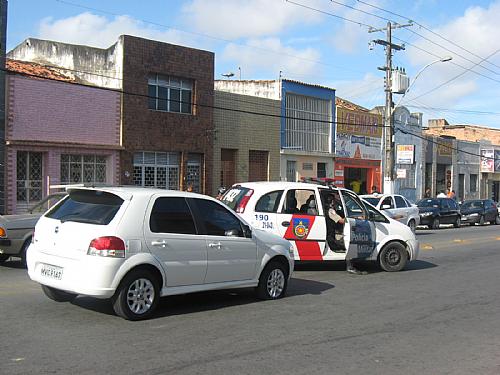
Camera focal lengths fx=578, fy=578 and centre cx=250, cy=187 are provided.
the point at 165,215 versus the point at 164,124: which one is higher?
the point at 164,124

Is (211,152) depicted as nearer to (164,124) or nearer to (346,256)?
(164,124)

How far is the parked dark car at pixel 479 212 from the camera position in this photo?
1236 inches

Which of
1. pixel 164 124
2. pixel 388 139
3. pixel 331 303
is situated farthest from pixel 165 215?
pixel 388 139

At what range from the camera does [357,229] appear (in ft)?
38.3

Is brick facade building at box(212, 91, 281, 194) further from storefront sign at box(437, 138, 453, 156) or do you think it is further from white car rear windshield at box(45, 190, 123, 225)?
storefront sign at box(437, 138, 453, 156)

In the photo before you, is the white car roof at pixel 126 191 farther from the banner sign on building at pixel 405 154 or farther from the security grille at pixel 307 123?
the banner sign on building at pixel 405 154

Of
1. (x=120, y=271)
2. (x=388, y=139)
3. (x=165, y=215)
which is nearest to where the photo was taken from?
(x=120, y=271)

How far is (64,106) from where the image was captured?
20062 mm

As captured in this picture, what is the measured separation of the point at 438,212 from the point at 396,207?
6837mm

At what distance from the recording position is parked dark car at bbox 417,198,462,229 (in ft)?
89.4

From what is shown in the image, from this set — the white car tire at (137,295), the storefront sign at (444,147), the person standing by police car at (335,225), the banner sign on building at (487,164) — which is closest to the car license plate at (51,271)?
the white car tire at (137,295)

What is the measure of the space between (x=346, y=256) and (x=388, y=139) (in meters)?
17.8

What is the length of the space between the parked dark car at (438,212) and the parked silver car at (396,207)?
4.94 metres

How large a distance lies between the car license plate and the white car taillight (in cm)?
55
